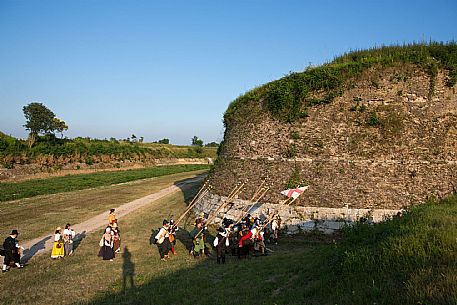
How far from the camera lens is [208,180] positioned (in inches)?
792

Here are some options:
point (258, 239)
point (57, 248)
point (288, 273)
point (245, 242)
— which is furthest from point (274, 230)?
point (57, 248)

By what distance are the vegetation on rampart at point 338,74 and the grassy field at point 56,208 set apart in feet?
48.0

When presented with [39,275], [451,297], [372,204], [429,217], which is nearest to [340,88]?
[372,204]

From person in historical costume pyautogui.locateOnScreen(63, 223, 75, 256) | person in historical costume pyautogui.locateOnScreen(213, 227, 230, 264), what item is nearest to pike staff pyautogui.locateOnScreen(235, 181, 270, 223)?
person in historical costume pyautogui.locateOnScreen(213, 227, 230, 264)

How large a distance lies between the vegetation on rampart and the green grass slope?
22.3 ft

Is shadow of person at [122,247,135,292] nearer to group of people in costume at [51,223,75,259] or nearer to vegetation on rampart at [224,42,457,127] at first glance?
group of people in costume at [51,223,75,259]

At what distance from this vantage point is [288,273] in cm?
941

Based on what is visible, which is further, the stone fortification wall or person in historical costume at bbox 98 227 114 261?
the stone fortification wall

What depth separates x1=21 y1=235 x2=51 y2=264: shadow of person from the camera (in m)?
13.7

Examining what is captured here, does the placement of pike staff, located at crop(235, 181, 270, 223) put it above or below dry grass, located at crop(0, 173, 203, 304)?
above

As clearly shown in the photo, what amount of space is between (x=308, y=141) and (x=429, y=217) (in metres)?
8.07

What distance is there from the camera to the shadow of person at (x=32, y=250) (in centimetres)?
1366

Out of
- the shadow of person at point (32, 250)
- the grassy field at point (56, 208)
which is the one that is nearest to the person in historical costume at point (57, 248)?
the shadow of person at point (32, 250)

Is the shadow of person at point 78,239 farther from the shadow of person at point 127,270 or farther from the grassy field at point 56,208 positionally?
the shadow of person at point 127,270
